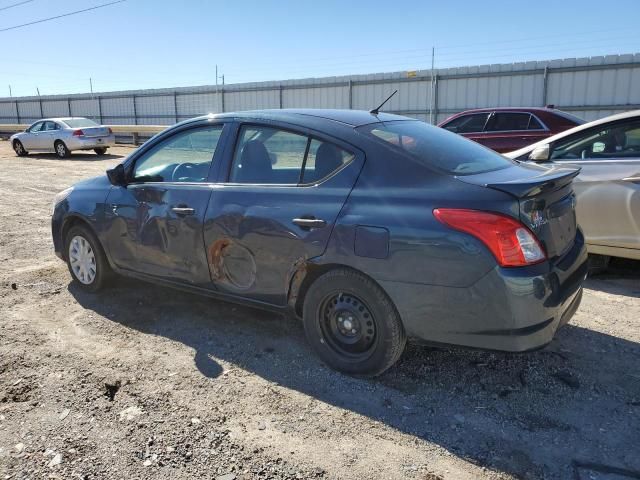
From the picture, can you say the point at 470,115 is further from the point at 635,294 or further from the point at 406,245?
the point at 406,245

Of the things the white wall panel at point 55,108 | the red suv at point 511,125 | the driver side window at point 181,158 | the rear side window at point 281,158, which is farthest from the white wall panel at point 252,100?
the rear side window at point 281,158

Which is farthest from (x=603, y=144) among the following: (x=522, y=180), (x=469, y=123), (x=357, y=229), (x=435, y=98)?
(x=435, y=98)

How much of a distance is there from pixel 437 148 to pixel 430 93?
61.2 ft

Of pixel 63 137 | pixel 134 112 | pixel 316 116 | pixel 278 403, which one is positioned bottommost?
pixel 278 403

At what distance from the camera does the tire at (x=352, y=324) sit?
315 centimetres

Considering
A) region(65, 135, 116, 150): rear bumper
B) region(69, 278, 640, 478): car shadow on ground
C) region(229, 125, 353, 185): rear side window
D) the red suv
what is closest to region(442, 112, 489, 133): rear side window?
the red suv

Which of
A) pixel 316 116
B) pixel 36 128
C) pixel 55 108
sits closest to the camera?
pixel 316 116

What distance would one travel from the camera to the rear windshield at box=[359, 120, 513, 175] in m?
3.25

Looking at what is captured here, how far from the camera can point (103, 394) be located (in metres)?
3.22

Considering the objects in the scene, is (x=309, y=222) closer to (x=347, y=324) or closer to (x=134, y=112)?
(x=347, y=324)

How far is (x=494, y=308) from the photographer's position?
282cm

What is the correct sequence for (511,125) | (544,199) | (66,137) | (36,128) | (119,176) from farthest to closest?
1. (36,128)
2. (66,137)
3. (511,125)
4. (119,176)
5. (544,199)

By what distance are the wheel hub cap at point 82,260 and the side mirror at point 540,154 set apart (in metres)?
4.31

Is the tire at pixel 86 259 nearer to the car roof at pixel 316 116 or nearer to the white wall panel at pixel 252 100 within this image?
the car roof at pixel 316 116
